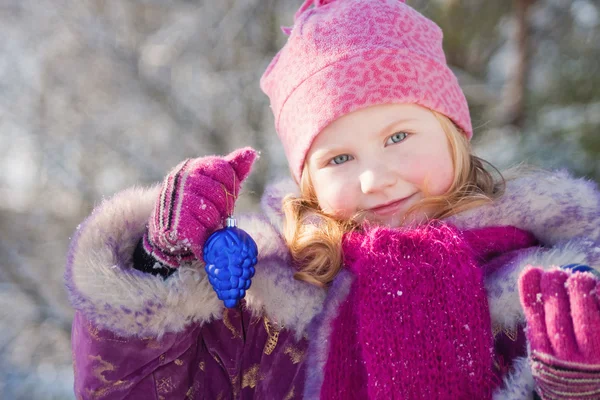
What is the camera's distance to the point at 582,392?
0.91 metres

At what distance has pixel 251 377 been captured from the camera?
138 centimetres

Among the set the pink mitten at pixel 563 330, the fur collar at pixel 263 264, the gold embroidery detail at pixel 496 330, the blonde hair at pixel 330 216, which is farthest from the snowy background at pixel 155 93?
the pink mitten at pixel 563 330

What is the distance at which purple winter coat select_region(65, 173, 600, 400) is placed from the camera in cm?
127

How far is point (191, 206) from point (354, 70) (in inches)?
22.0

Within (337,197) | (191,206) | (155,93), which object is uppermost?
(155,93)

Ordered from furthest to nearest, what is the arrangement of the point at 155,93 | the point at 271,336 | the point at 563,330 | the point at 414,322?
the point at 155,93 < the point at 271,336 < the point at 414,322 < the point at 563,330

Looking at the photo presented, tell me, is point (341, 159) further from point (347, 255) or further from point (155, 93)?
point (155, 93)

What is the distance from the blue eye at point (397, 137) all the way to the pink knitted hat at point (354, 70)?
8cm

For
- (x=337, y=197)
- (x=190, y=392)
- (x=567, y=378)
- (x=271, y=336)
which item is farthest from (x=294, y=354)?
(x=567, y=378)

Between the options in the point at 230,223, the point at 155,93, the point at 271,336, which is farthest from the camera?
the point at 155,93

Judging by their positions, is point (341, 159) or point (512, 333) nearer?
point (512, 333)

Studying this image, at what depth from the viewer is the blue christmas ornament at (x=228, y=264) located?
3.92 feet

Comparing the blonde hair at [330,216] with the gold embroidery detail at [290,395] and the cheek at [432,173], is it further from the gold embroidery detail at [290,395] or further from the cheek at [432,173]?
the gold embroidery detail at [290,395]

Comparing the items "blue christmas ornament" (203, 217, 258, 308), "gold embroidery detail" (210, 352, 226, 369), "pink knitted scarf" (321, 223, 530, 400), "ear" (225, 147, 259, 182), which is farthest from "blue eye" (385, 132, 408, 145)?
"gold embroidery detail" (210, 352, 226, 369)
